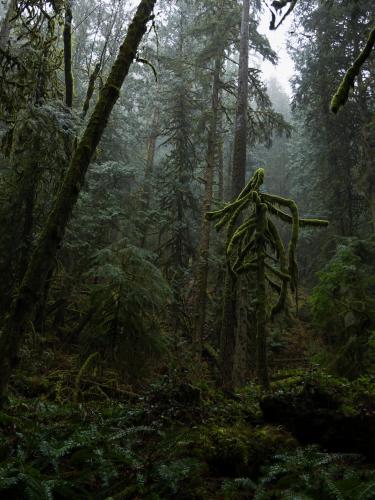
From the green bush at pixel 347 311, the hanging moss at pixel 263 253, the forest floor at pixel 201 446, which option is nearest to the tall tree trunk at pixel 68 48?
the hanging moss at pixel 263 253

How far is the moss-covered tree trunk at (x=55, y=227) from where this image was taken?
14.7 feet

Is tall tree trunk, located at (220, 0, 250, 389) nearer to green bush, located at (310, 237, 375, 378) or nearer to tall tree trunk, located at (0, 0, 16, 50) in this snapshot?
green bush, located at (310, 237, 375, 378)

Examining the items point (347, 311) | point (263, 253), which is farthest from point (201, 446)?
point (347, 311)

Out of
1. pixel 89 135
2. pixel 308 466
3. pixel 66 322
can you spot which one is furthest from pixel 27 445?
pixel 66 322

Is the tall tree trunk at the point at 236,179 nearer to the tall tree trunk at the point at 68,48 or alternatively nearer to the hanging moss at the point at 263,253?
the hanging moss at the point at 263,253

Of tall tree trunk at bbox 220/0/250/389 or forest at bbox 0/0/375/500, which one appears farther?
tall tree trunk at bbox 220/0/250/389

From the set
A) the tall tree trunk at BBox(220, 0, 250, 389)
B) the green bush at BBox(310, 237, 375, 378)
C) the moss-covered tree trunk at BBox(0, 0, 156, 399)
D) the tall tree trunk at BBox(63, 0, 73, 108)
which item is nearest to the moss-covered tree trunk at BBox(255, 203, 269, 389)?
the moss-covered tree trunk at BBox(0, 0, 156, 399)

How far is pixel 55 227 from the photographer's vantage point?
15.4ft

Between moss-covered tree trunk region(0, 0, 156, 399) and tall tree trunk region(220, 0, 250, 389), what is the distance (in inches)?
163

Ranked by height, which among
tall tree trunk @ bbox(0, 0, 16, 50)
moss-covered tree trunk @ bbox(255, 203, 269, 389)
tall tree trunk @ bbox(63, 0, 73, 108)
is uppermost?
tall tree trunk @ bbox(0, 0, 16, 50)

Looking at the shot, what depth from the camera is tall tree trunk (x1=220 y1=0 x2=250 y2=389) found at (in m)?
9.84

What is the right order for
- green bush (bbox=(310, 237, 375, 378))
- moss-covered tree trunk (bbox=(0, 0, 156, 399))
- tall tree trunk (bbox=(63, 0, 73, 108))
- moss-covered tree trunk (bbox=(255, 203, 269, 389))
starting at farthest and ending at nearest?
green bush (bbox=(310, 237, 375, 378)) < tall tree trunk (bbox=(63, 0, 73, 108)) < moss-covered tree trunk (bbox=(255, 203, 269, 389)) < moss-covered tree trunk (bbox=(0, 0, 156, 399))

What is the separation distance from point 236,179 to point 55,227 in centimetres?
770

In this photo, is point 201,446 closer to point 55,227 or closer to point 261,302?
point 261,302
